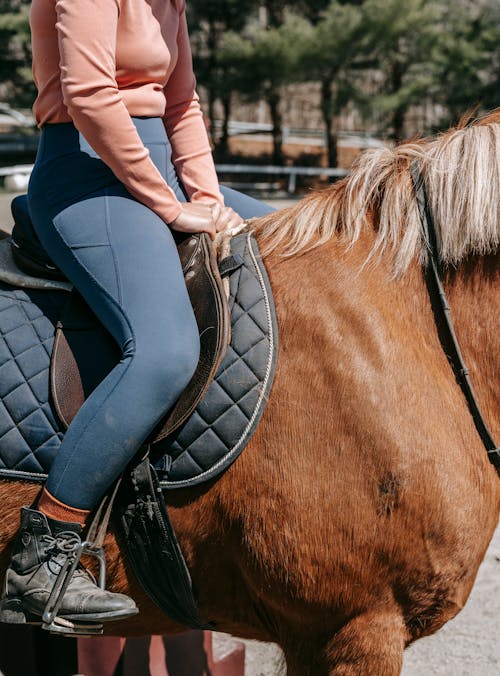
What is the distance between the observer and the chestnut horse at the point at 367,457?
2.02m

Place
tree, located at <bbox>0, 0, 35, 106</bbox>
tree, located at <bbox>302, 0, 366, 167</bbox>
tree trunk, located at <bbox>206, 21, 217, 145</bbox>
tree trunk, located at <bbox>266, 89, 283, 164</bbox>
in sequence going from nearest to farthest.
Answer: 1. tree, located at <bbox>302, 0, 366, 167</bbox>
2. tree, located at <bbox>0, 0, 35, 106</bbox>
3. tree trunk, located at <bbox>206, 21, 217, 145</bbox>
4. tree trunk, located at <bbox>266, 89, 283, 164</bbox>

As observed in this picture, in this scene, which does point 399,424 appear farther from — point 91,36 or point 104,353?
point 91,36

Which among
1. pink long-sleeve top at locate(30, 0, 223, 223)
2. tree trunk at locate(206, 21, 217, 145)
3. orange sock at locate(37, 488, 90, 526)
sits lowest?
tree trunk at locate(206, 21, 217, 145)

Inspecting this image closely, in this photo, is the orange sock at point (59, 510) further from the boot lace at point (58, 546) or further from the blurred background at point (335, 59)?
the blurred background at point (335, 59)

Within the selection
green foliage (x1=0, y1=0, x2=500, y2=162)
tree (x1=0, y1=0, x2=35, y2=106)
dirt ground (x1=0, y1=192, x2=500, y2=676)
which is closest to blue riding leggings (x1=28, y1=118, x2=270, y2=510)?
dirt ground (x1=0, y1=192, x2=500, y2=676)

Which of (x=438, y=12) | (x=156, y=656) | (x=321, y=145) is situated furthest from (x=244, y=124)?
(x=156, y=656)

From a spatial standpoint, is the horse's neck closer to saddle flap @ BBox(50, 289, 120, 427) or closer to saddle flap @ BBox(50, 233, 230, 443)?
saddle flap @ BBox(50, 233, 230, 443)

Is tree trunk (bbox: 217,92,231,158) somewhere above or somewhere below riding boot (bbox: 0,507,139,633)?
below

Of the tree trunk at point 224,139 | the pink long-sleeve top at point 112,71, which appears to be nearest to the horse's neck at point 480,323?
the pink long-sleeve top at point 112,71

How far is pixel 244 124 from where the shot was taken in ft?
114

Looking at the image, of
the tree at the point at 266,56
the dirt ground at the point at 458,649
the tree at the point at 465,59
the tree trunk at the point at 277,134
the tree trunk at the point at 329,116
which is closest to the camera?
the dirt ground at the point at 458,649

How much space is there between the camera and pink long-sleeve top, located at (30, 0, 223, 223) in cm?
194

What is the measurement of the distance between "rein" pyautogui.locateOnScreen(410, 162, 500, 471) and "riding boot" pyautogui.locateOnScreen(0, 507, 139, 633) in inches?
40.5

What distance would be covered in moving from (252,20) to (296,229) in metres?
26.1
